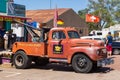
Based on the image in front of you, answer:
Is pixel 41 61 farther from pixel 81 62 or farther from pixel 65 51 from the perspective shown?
pixel 81 62

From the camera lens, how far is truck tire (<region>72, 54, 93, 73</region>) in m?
15.6

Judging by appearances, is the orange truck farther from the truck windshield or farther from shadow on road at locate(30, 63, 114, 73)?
Result: shadow on road at locate(30, 63, 114, 73)

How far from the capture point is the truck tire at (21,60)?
56.7 feet

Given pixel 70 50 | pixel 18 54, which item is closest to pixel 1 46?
pixel 18 54

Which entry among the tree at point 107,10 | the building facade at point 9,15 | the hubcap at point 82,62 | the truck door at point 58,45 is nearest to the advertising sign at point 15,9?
the building facade at point 9,15

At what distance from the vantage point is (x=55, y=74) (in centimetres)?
1548

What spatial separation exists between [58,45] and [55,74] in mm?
1574

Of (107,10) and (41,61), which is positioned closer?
(41,61)

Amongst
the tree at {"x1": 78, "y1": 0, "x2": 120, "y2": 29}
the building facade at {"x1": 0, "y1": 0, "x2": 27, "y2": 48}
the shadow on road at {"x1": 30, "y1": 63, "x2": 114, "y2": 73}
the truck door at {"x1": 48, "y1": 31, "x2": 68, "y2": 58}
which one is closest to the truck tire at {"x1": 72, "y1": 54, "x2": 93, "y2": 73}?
the truck door at {"x1": 48, "y1": 31, "x2": 68, "y2": 58}

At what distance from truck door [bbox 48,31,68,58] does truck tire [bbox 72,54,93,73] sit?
0.63m

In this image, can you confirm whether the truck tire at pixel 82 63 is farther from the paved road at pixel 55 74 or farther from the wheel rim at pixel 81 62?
the paved road at pixel 55 74

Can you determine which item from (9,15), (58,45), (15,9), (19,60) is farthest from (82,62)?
(15,9)

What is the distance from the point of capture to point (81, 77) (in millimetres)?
14461

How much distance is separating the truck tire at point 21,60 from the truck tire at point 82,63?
8.54 ft
